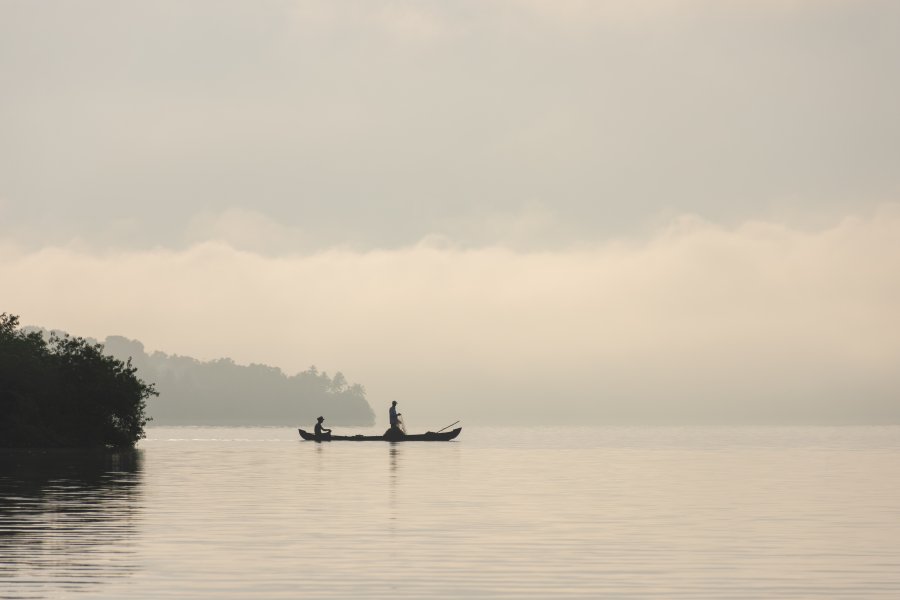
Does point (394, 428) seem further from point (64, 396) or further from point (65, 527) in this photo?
point (65, 527)

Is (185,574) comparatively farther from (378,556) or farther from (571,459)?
(571,459)

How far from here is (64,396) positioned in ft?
312

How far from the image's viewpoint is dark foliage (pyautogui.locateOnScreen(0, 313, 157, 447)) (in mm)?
91188

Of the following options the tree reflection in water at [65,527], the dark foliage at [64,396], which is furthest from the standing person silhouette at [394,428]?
the tree reflection in water at [65,527]

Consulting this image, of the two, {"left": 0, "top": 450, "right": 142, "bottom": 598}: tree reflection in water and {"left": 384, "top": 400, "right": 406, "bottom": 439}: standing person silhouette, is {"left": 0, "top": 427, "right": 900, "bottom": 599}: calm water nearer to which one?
{"left": 0, "top": 450, "right": 142, "bottom": 598}: tree reflection in water

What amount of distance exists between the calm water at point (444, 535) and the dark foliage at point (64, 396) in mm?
25549

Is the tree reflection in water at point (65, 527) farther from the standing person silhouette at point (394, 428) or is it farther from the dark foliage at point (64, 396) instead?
the standing person silhouette at point (394, 428)

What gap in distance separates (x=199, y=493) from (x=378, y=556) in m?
22.1

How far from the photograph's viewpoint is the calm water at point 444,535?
25.6m

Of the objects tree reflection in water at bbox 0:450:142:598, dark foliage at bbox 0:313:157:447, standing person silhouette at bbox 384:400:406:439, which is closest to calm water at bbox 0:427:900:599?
tree reflection in water at bbox 0:450:142:598

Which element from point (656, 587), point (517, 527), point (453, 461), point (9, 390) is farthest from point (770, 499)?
point (9, 390)

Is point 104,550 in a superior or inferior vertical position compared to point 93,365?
inferior

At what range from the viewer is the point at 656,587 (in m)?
25.5

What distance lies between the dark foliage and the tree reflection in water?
2162 centimetres
